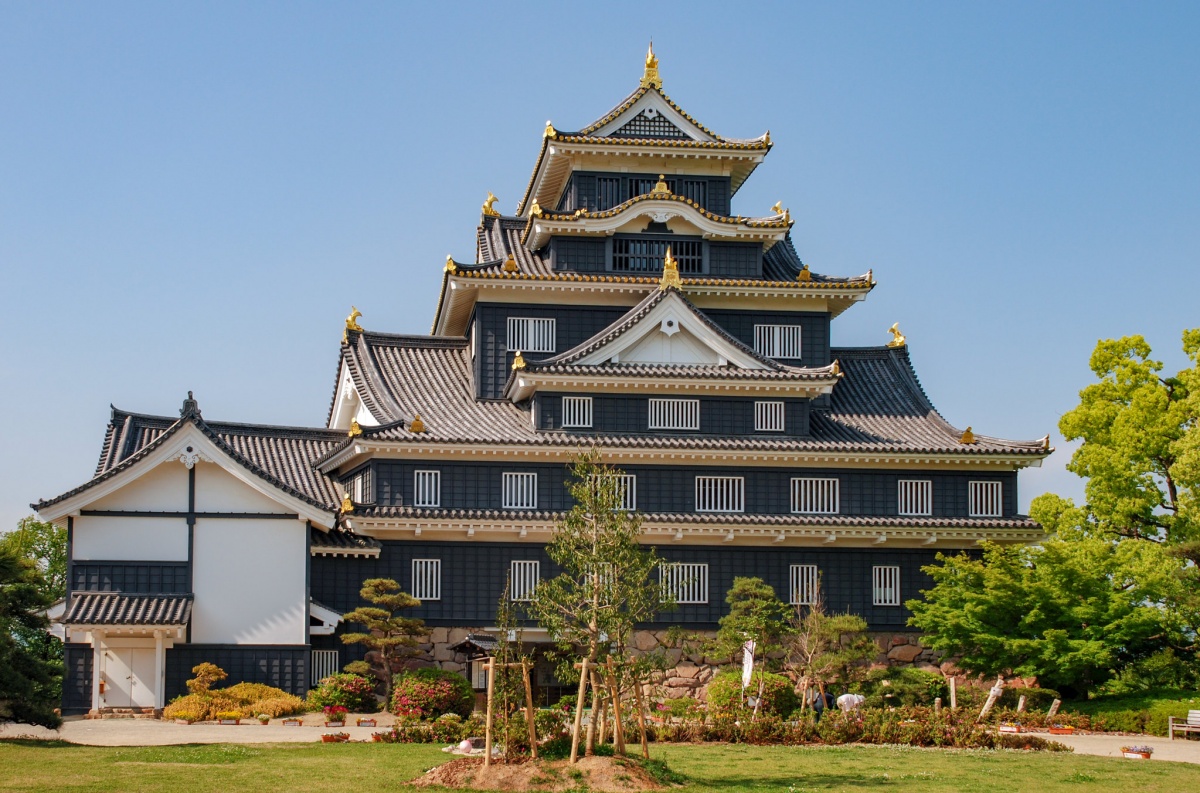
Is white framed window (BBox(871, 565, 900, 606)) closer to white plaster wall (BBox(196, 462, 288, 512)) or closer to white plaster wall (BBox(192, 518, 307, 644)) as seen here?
white plaster wall (BBox(192, 518, 307, 644))

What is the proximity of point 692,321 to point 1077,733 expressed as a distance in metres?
15.2

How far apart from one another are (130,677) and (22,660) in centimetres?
985

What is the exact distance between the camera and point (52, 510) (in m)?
36.7

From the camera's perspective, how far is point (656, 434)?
42031 mm

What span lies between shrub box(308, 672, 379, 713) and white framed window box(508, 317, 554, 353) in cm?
1220

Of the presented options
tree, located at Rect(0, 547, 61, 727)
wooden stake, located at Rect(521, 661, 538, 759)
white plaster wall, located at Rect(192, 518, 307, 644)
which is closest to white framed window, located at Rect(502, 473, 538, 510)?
white plaster wall, located at Rect(192, 518, 307, 644)

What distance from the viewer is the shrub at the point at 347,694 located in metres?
35.1

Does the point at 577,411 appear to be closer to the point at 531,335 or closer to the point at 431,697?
the point at 531,335

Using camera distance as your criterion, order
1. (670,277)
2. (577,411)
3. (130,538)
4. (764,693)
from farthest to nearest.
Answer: (670,277), (577,411), (130,538), (764,693)

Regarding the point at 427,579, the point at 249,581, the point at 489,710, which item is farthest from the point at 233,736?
the point at 427,579

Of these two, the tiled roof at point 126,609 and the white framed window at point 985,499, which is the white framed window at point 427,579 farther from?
the white framed window at point 985,499

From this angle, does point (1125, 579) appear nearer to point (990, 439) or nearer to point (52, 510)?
point (990, 439)

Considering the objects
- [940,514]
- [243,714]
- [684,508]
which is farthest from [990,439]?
[243,714]

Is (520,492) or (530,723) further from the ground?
(520,492)
